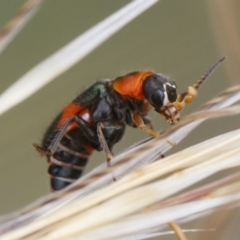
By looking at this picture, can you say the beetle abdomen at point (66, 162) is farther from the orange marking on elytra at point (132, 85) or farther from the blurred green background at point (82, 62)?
the blurred green background at point (82, 62)

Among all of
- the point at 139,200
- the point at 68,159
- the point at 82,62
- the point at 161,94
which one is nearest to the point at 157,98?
the point at 161,94

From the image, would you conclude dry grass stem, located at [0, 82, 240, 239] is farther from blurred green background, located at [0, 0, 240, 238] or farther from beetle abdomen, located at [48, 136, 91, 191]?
blurred green background, located at [0, 0, 240, 238]

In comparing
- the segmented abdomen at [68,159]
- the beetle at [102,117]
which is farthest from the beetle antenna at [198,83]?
the segmented abdomen at [68,159]

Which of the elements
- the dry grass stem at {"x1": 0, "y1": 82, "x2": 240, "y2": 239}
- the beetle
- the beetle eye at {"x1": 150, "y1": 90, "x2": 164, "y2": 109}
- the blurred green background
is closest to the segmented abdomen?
the beetle

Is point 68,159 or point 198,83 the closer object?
point 198,83

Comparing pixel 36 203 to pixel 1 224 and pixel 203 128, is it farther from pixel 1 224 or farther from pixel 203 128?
pixel 203 128

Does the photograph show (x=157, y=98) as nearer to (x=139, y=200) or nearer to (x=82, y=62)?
(x=139, y=200)
